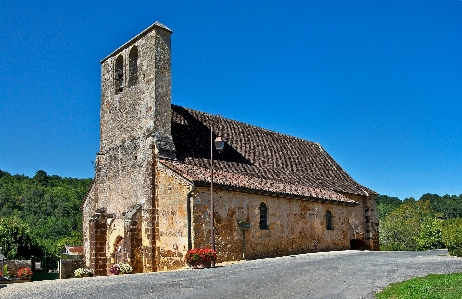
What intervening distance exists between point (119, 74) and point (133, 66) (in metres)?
1.28

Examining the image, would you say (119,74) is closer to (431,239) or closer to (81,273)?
Result: (81,273)

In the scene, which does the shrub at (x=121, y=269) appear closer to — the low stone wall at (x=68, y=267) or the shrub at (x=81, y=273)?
the shrub at (x=81, y=273)

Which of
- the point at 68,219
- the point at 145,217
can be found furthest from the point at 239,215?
the point at 68,219

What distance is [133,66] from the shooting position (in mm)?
26203

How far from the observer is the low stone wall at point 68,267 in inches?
949

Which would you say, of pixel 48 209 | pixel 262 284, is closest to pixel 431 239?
pixel 262 284

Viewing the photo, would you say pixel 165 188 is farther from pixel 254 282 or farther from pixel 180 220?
pixel 254 282

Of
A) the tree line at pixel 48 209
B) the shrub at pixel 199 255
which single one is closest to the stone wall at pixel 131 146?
the shrub at pixel 199 255

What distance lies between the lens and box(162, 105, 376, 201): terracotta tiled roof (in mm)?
24047

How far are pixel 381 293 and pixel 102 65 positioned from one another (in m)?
22.0

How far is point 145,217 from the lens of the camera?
23.2 m

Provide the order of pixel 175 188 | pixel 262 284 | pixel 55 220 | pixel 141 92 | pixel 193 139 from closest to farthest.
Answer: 1. pixel 262 284
2. pixel 175 188
3. pixel 141 92
4. pixel 193 139
5. pixel 55 220

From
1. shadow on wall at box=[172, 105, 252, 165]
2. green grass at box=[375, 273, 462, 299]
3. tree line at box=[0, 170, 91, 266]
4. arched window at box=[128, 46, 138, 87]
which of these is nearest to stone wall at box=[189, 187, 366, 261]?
shadow on wall at box=[172, 105, 252, 165]

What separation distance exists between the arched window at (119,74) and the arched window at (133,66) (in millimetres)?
1003
